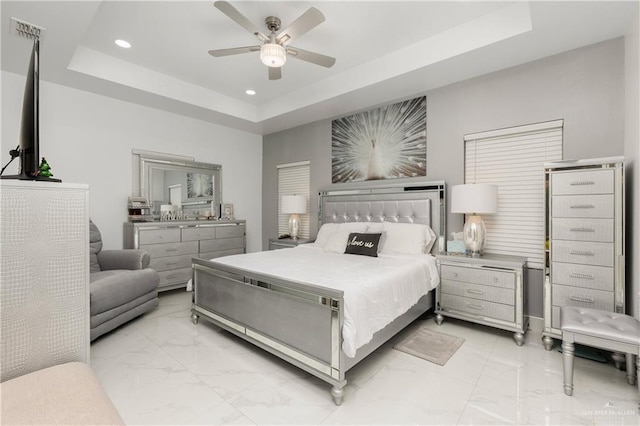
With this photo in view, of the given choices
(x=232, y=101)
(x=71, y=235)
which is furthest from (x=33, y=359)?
(x=232, y=101)

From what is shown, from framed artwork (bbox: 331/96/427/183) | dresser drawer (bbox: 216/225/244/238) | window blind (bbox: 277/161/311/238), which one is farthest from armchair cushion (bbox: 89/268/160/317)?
framed artwork (bbox: 331/96/427/183)

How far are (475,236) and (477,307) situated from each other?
2.38 feet

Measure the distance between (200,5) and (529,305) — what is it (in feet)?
14.2

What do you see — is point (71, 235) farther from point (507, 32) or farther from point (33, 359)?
point (507, 32)

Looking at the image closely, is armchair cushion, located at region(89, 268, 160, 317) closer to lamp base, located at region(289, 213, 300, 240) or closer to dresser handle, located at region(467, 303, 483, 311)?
lamp base, located at region(289, 213, 300, 240)

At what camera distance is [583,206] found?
2.40 metres

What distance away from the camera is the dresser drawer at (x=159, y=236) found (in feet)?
12.9

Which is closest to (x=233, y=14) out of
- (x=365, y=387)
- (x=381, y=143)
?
(x=381, y=143)

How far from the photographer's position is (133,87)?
3.66 meters

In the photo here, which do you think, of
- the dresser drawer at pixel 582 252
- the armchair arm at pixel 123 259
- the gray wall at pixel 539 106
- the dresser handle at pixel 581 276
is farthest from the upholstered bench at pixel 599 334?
the armchair arm at pixel 123 259

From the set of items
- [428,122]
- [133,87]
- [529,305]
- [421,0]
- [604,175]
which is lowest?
[529,305]

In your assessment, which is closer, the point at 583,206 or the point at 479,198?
the point at 583,206

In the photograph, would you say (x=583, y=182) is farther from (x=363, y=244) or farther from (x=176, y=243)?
(x=176, y=243)

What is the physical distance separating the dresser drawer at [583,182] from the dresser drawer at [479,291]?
1011 millimetres
